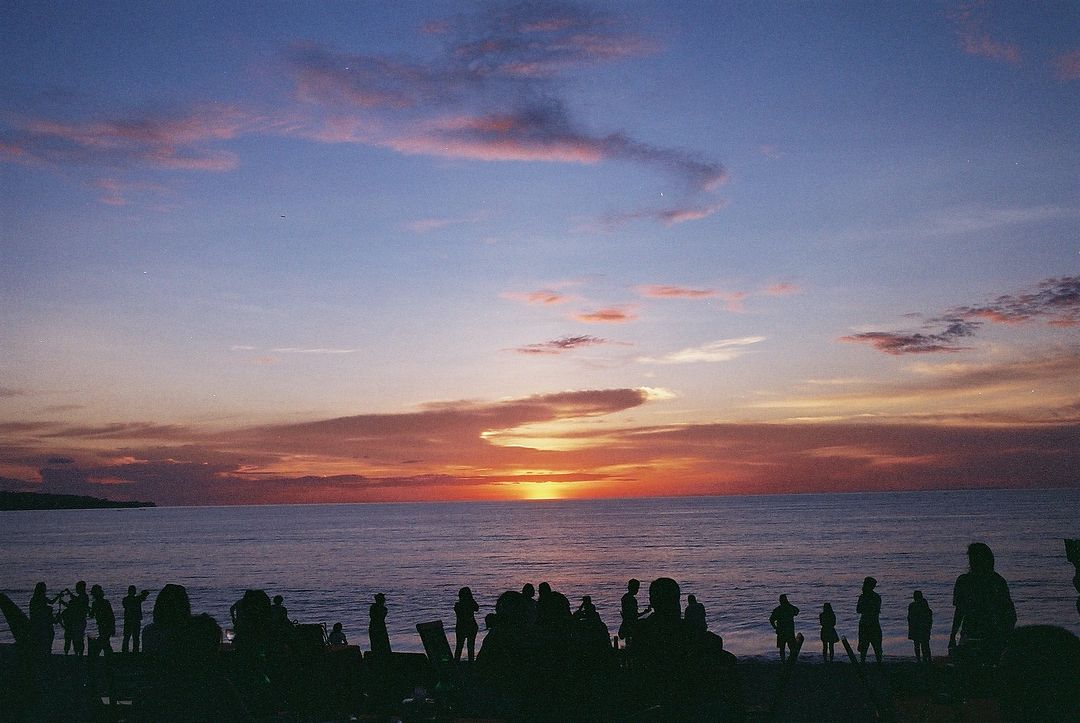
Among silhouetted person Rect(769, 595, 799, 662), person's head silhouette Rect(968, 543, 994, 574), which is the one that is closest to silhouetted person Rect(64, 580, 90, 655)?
silhouetted person Rect(769, 595, 799, 662)

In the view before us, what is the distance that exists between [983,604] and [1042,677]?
22.5 ft

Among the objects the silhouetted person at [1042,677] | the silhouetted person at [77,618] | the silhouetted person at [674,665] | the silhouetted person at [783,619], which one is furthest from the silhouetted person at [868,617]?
the silhouetted person at [77,618]

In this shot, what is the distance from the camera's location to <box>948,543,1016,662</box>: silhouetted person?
Answer: 8539 mm

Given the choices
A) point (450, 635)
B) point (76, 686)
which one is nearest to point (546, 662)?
Answer: point (76, 686)

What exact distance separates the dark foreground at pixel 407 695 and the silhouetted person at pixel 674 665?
0.08ft

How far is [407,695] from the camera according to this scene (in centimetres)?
1052

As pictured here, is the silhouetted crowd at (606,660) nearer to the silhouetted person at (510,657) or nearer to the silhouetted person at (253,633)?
the silhouetted person at (510,657)

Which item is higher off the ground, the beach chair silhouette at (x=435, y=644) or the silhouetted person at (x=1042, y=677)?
the silhouetted person at (x=1042, y=677)

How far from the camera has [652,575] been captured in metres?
71.4

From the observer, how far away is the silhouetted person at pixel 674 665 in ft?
17.6

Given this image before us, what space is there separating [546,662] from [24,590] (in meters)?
74.9

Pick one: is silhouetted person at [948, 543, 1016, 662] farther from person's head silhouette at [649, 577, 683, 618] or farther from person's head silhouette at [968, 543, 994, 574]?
person's head silhouette at [649, 577, 683, 618]

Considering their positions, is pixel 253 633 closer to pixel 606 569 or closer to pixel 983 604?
pixel 983 604

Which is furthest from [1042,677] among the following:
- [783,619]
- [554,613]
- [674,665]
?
[783,619]
